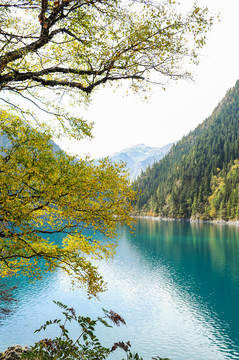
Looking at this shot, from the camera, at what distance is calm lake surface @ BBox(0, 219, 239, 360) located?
21.9m

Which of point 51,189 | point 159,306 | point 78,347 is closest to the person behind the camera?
point 78,347

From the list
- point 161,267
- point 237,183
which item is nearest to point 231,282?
point 161,267

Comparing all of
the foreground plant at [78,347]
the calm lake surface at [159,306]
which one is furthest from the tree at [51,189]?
the foreground plant at [78,347]

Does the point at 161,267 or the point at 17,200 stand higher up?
the point at 17,200

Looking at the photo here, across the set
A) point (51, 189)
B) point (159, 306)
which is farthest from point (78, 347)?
point (159, 306)

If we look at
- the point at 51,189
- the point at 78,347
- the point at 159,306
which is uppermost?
the point at 51,189

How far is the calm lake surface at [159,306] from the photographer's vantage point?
21.9 meters

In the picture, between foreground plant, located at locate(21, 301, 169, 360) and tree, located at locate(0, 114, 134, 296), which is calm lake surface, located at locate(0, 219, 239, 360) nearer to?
tree, located at locate(0, 114, 134, 296)

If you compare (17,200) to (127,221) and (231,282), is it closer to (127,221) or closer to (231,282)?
(127,221)

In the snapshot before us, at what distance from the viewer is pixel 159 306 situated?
30.7 meters

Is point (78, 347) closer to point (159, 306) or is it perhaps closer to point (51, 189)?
point (51, 189)

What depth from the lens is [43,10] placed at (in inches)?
303

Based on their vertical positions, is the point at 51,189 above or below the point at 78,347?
above

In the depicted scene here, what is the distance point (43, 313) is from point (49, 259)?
2209 cm
